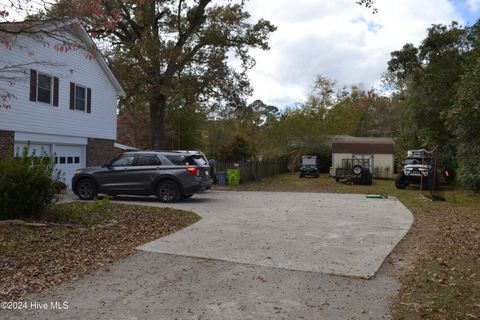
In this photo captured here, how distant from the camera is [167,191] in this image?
15.9 metres

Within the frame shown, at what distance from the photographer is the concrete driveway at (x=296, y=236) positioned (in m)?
7.46

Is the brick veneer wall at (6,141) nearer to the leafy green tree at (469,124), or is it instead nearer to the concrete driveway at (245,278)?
the concrete driveway at (245,278)

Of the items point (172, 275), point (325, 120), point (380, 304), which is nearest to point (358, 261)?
point (380, 304)

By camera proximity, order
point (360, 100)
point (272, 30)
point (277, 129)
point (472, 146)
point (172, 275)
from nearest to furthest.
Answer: point (172, 275), point (472, 146), point (272, 30), point (277, 129), point (360, 100)

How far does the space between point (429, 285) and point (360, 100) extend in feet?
204

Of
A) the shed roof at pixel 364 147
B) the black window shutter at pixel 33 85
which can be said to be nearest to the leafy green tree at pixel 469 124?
the shed roof at pixel 364 147

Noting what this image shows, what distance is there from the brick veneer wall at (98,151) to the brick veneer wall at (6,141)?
5183 mm

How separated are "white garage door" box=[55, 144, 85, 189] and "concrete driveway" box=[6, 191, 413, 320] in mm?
11123

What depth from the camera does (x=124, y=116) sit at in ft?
149

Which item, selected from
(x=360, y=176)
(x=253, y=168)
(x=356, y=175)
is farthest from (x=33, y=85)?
(x=360, y=176)

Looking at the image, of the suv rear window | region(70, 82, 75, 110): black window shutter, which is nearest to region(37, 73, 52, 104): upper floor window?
region(70, 82, 75, 110): black window shutter

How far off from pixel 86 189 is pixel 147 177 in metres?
2.25

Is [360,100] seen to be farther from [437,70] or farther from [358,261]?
[358,261]

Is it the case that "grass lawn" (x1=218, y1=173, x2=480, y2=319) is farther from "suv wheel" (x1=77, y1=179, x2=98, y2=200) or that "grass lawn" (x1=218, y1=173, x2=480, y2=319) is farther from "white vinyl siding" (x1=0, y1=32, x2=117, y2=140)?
"white vinyl siding" (x1=0, y1=32, x2=117, y2=140)
